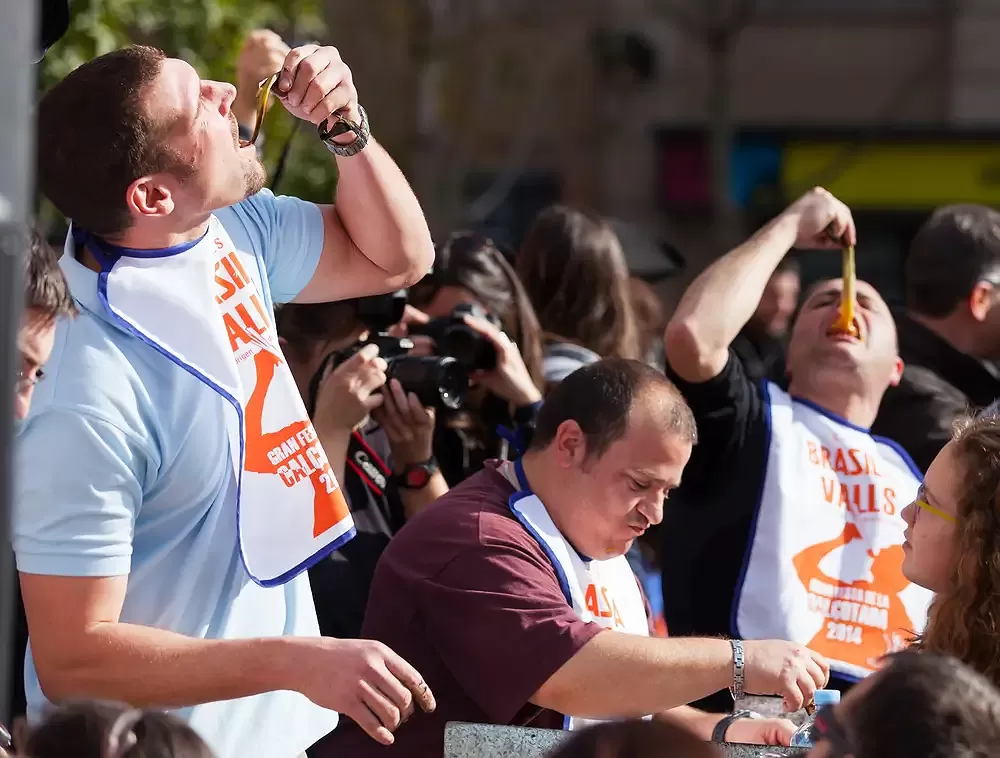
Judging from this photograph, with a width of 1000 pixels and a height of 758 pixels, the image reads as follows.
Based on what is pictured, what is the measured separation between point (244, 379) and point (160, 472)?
0.71 ft

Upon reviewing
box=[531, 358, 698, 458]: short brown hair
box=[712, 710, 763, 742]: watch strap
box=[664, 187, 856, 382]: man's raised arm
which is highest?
box=[664, 187, 856, 382]: man's raised arm

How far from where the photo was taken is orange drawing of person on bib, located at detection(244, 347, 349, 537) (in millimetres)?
2490

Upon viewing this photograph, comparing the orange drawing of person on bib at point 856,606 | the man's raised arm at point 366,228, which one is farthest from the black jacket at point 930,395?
the man's raised arm at point 366,228

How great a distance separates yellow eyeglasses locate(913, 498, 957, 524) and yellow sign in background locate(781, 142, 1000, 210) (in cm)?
1265

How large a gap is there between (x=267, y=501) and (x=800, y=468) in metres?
1.56

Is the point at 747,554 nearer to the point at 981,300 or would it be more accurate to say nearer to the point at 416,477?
the point at 416,477

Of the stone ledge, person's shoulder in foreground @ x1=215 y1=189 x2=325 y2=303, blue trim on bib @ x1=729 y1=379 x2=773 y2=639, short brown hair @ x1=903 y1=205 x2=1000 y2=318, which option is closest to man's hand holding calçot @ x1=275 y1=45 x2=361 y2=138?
person's shoulder in foreground @ x1=215 y1=189 x2=325 y2=303

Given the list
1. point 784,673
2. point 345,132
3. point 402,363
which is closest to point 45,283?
point 345,132

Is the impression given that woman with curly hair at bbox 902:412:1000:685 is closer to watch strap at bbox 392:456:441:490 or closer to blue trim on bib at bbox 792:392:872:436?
blue trim on bib at bbox 792:392:872:436

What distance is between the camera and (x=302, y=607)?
8.75 feet

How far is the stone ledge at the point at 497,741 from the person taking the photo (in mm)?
2332

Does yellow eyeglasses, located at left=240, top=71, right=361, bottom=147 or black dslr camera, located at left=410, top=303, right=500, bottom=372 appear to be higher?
yellow eyeglasses, located at left=240, top=71, right=361, bottom=147

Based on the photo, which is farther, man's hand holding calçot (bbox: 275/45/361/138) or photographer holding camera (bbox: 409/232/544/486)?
photographer holding camera (bbox: 409/232/544/486)

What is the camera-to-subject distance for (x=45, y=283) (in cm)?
223
